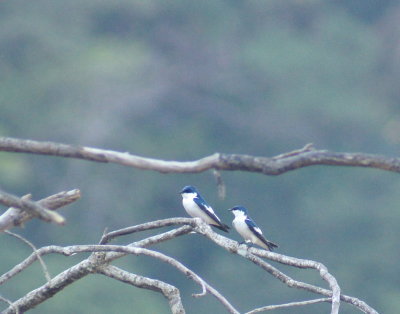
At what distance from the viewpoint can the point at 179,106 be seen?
71.5ft

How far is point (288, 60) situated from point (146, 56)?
254 cm

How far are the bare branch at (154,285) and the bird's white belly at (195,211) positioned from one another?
2.59m

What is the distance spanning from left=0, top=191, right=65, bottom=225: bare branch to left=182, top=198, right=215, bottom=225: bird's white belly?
Result: 352cm

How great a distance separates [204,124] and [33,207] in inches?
708

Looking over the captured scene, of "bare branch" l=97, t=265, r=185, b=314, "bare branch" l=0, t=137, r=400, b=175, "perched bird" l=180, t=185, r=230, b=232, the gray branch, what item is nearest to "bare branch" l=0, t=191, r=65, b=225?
"bare branch" l=0, t=137, r=400, b=175

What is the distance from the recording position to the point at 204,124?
21.9m

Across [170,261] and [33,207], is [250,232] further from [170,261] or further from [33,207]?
[33,207]

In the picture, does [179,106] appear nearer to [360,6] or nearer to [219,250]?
[219,250]

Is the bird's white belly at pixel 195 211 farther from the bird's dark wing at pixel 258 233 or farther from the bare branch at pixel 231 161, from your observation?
the bare branch at pixel 231 161

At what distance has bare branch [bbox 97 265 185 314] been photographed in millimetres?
4590

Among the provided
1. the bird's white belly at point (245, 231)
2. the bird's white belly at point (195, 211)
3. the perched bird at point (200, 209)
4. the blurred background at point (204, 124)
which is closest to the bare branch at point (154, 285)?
the bird's white belly at point (245, 231)

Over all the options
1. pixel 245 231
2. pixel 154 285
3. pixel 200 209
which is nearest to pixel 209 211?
pixel 200 209

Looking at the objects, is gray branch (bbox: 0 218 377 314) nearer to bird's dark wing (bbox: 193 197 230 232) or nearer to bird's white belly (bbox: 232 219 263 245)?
bird's white belly (bbox: 232 219 263 245)

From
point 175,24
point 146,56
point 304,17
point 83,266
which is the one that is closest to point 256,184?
point 146,56
